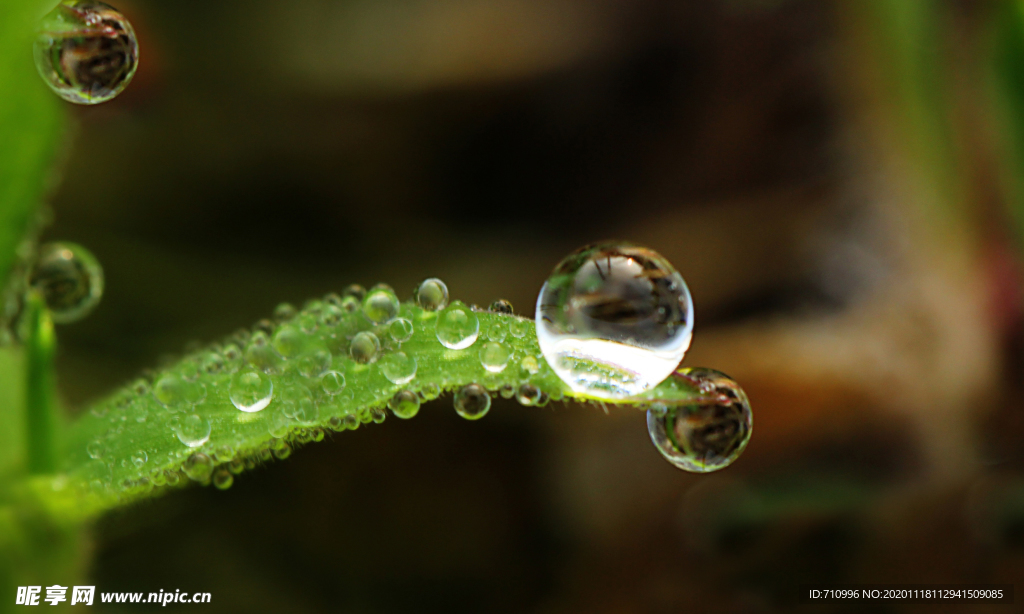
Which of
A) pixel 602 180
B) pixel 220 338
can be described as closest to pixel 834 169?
pixel 602 180

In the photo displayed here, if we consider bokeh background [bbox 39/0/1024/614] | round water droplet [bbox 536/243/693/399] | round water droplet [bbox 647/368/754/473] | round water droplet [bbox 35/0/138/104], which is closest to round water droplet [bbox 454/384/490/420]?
round water droplet [bbox 536/243/693/399]

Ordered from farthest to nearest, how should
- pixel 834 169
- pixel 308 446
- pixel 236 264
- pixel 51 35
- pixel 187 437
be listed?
pixel 834 169, pixel 236 264, pixel 308 446, pixel 51 35, pixel 187 437

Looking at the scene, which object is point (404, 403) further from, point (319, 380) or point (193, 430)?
point (193, 430)

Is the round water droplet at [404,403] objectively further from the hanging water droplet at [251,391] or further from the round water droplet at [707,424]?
the round water droplet at [707,424]

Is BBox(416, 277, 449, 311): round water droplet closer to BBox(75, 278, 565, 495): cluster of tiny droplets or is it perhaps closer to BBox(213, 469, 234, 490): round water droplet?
BBox(75, 278, 565, 495): cluster of tiny droplets

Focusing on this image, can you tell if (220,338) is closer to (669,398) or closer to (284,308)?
(284,308)
